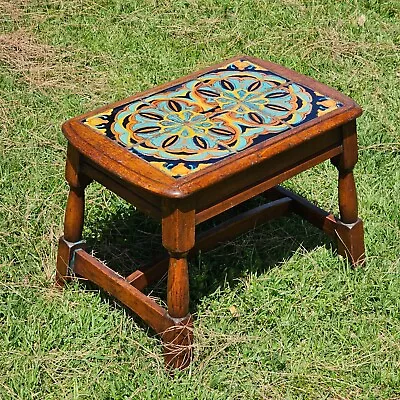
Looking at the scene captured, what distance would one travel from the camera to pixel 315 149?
3.24 metres

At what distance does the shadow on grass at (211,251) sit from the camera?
358 cm

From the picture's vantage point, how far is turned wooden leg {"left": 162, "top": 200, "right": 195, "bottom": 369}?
9.48 feet

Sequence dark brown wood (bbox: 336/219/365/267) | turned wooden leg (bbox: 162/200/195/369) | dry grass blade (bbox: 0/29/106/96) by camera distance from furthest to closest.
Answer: dry grass blade (bbox: 0/29/106/96) → dark brown wood (bbox: 336/219/365/267) → turned wooden leg (bbox: 162/200/195/369)

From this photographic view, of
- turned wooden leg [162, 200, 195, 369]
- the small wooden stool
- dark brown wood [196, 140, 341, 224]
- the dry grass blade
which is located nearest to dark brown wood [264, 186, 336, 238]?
the small wooden stool

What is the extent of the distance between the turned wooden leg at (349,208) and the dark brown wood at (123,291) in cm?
85

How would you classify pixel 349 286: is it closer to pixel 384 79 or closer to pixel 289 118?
pixel 289 118

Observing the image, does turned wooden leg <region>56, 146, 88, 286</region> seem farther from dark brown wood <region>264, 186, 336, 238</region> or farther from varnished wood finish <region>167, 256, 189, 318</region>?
dark brown wood <region>264, 186, 336, 238</region>

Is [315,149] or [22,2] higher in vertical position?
[315,149]

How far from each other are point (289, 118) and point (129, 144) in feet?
1.84

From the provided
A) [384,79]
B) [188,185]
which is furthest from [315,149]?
[384,79]

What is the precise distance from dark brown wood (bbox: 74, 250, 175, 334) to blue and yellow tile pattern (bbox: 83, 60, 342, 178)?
20.5 inches

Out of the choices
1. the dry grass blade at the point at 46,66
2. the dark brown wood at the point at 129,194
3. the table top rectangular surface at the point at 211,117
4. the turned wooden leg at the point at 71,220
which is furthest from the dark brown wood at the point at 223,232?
the dry grass blade at the point at 46,66

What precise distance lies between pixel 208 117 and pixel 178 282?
0.58m

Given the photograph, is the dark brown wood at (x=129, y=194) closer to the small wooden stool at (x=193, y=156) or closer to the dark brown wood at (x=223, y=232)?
the small wooden stool at (x=193, y=156)
